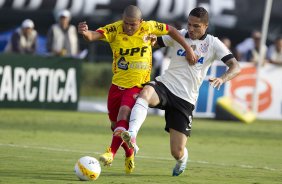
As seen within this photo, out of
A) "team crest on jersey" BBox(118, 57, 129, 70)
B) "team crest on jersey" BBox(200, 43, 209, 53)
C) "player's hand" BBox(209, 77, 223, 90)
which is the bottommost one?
"player's hand" BBox(209, 77, 223, 90)

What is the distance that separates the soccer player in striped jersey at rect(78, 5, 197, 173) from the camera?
1232 centimetres

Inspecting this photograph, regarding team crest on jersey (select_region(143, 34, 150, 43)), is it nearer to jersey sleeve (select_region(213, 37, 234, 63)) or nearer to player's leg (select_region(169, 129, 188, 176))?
jersey sleeve (select_region(213, 37, 234, 63))

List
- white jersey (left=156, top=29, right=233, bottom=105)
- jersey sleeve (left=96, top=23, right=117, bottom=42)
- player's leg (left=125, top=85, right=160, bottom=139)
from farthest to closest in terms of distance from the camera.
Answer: white jersey (left=156, top=29, right=233, bottom=105), jersey sleeve (left=96, top=23, right=117, bottom=42), player's leg (left=125, top=85, right=160, bottom=139)

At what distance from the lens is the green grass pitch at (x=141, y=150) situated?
12.1 meters

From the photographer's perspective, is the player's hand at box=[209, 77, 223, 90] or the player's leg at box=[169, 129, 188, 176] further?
the player's leg at box=[169, 129, 188, 176]

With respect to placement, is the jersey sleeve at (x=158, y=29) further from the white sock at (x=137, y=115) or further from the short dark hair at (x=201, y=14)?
the white sock at (x=137, y=115)

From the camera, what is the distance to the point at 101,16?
97.6 ft

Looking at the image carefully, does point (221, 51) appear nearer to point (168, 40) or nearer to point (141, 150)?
point (168, 40)

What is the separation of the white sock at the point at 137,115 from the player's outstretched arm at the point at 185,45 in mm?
892

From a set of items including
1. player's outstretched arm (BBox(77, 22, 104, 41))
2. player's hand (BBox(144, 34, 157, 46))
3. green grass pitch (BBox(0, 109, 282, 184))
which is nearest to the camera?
player's outstretched arm (BBox(77, 22, 104, 41))

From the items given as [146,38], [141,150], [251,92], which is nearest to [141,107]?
[146,38]

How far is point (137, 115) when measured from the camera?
1182 cm

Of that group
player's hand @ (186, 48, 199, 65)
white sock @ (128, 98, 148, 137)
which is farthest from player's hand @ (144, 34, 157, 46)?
white sock @ (128, 98, 148, 137)

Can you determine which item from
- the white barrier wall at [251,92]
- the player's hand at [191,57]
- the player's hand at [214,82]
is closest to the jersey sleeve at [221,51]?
the player's hand at [191,57]
